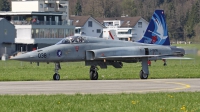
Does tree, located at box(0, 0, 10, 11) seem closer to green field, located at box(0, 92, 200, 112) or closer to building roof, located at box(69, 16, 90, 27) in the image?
building roof, located at box(69, 16, 90, 27)

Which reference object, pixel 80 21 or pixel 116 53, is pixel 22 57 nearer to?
pixel 116 53

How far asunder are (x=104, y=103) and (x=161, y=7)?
14673 centimetres

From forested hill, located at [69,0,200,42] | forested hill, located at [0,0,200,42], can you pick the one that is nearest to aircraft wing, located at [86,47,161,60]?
forested hill, located at [69,0,200,42]

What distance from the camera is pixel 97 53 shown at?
3036cm

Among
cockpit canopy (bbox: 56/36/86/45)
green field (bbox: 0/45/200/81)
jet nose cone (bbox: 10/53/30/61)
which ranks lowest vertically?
green field (bbox: 0/45/200/81)

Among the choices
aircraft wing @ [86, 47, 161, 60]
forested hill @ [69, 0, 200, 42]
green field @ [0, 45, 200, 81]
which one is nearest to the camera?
aircraft wing @ [86, 47, 161, 60]

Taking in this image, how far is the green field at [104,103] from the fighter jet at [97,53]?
9.59m

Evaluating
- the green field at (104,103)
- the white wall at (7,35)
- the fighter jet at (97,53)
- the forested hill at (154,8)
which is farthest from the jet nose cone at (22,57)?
the forested hill at (154,8)

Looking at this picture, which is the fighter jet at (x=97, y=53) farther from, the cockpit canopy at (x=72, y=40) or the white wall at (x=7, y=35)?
the white wall at (x=7, y=35)

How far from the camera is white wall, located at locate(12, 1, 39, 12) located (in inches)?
4547

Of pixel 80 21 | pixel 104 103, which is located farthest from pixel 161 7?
pixel 104 103

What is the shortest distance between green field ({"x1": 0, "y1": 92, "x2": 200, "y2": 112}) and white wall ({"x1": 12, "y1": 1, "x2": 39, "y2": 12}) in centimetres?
9664

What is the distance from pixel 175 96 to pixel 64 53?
11.2m

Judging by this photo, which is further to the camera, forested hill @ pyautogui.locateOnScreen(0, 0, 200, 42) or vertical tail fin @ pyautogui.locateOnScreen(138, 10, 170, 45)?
forested hill @ pyautogui.locateOnScreen(0, 0, 200, 42)
